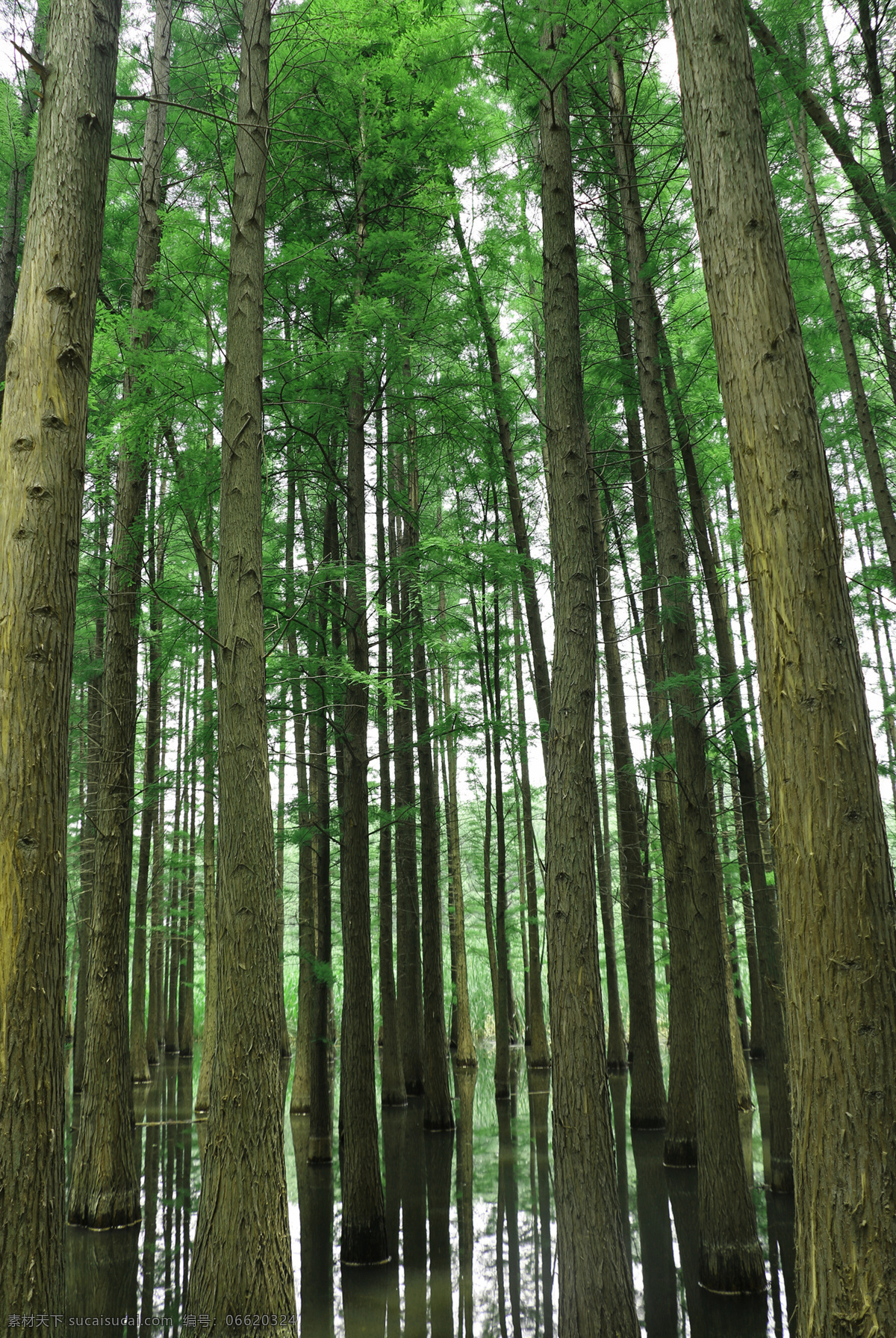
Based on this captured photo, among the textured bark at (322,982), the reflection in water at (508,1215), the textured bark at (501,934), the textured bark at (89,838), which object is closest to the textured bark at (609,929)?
the textured bark at (501,934)

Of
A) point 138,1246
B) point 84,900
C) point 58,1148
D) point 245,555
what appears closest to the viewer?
point 58,1148

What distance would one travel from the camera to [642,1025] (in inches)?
468

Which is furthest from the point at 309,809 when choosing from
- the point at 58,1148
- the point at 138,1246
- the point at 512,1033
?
the point at 512,1033

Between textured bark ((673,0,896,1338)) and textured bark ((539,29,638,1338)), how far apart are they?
100 inches

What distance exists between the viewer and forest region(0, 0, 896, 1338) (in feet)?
10.8

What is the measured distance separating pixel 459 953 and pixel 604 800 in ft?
14.7

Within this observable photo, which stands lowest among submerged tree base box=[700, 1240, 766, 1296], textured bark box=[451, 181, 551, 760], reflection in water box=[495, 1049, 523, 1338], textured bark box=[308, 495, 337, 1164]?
reflection in water box=[495, 1049, 523, 1338]

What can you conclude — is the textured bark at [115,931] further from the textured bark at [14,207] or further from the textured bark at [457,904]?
the textured bark at [457,904]

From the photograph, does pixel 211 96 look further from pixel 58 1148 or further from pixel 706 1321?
pixel 706 1321

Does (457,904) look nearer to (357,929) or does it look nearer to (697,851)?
(357,929)

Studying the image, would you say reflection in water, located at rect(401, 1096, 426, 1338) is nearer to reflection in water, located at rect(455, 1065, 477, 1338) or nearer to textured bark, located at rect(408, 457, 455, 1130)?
reflection in water, located at rect(455, 1065, 477, 1338)

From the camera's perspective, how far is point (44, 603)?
11.9 ft

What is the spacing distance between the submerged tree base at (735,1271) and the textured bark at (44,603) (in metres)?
5.35

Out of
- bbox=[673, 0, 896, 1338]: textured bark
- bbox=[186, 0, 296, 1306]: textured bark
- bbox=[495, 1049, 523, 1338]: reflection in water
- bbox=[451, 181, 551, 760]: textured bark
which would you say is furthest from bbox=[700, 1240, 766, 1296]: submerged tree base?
bbox=[451, 181, 551, 760]: textured bark
